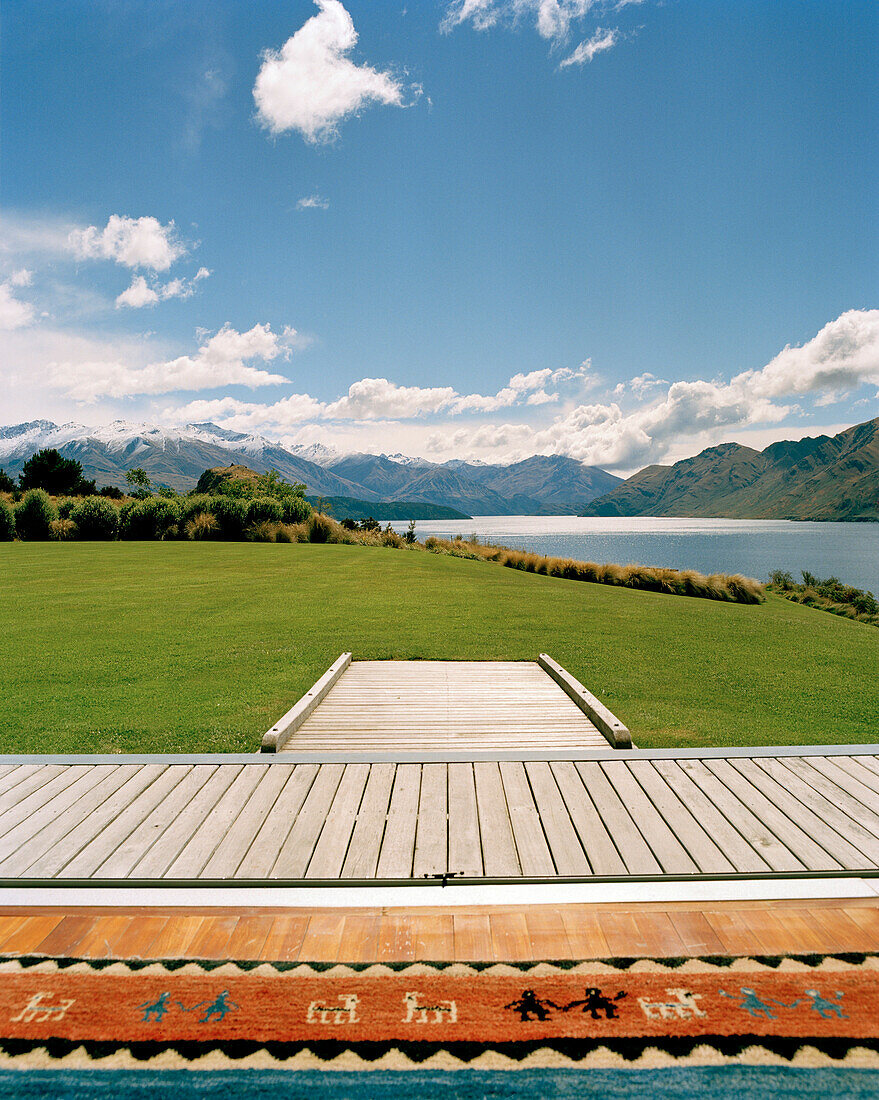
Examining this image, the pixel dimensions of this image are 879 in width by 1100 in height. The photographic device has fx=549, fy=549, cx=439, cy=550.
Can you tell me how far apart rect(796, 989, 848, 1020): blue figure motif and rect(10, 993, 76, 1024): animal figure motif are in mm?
2474

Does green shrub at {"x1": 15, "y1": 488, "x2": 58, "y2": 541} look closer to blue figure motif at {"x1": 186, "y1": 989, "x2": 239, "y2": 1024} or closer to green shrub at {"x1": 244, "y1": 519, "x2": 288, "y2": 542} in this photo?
green shrub at {"x1": 244, "y1": 519, "x2": 288, "y2": 542}

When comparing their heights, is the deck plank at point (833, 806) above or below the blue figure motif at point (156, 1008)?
above

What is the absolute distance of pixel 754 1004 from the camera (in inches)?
72.7

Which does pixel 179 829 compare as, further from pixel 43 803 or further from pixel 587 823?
pixel 587 823

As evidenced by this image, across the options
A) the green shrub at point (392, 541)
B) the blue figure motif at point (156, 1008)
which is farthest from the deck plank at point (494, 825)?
the green shrub at point (392, 541)

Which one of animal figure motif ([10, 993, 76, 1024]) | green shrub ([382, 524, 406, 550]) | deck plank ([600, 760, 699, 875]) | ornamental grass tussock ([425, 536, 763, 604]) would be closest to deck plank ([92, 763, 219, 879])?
animal figure motif ([10, 993, 76, 1024])

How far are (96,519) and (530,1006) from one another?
23.5 meters

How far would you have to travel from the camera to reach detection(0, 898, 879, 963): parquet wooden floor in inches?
82.4

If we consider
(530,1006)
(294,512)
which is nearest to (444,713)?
(530,1006)

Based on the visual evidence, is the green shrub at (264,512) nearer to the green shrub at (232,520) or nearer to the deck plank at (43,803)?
the green shrub at (232,520)

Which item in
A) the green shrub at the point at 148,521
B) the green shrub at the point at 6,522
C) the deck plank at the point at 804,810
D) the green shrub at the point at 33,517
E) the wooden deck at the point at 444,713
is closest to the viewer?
the deck plank at the point at 804,810

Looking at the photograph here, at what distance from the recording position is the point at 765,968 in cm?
200

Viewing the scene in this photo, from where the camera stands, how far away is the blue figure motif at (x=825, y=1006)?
5.93 feet

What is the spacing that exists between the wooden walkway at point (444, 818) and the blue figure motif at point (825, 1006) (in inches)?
23.4
